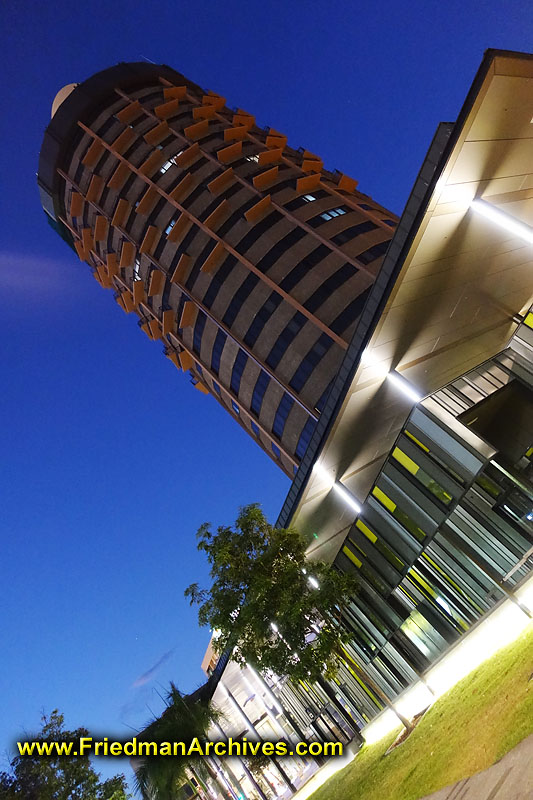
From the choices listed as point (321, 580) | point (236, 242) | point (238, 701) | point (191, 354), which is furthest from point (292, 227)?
point (238, 701)

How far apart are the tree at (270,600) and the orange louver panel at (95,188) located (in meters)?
39.8

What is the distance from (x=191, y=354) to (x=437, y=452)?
2729cm

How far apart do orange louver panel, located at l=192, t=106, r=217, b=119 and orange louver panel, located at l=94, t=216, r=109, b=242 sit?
13.8 meters

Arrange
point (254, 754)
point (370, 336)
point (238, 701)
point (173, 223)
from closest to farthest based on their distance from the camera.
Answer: point (370, 336) < point (254, 754) < point (238, 701) < point (173, 223)

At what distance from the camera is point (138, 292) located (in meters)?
47.1

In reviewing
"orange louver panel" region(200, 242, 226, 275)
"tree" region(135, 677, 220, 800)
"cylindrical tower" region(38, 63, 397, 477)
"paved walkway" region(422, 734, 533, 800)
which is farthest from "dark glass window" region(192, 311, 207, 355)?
"paved walkway" region(422, 734, 533, 800)

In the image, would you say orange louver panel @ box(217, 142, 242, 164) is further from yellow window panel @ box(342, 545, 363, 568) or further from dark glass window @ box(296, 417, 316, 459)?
yellow window panel @ box(342, 545, 363, 568)

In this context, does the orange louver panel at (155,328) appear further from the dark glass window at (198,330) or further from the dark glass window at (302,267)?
the dark glass window at (302,267)

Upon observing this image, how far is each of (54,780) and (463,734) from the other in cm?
3315

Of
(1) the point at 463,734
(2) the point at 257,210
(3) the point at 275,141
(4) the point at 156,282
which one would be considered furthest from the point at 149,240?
(1) the point at 463,734

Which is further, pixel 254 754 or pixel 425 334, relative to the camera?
pixel 254 754

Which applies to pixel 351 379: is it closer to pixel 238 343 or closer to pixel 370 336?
pixel 370 336

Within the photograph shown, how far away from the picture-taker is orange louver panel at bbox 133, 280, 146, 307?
46.3 meters

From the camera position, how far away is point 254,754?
32.3 meters
